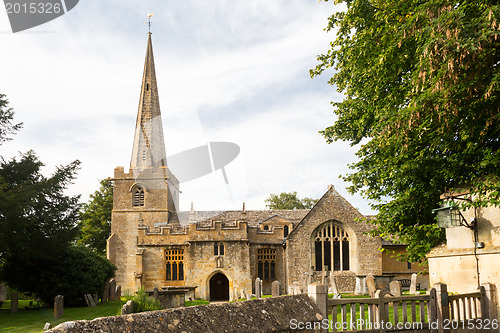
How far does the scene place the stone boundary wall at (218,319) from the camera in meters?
3.65

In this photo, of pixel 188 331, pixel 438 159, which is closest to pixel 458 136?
pixel 438 159

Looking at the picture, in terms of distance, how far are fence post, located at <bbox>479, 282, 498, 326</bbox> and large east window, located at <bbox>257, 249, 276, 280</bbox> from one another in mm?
22860

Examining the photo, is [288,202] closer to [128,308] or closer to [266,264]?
[266,264]

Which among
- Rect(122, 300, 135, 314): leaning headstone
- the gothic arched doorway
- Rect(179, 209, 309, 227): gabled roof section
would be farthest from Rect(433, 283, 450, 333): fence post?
Rect(179, 209, 309, 227): gabled roof section

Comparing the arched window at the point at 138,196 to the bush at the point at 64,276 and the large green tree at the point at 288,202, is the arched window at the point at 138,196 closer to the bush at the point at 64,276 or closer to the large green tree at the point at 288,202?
the bush at the point at 64,276

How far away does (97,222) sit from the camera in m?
44.8

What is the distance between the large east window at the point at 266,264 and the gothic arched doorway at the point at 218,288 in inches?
101

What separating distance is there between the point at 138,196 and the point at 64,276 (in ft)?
47.4

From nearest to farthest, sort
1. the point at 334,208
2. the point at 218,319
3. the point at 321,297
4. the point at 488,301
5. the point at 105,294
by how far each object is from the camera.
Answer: the point at 218,319
the point at 321,297
the point at 488,301
the point at 105,294
the point at 334,208

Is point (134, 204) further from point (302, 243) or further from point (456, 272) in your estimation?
point (456, 272)

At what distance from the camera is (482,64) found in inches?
335

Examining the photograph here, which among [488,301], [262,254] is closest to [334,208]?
[262,254]

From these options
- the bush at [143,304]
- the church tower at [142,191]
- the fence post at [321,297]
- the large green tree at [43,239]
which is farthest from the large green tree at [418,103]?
the church tower at [142,191]

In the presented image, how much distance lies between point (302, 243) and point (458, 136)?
65.7 feet
